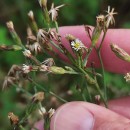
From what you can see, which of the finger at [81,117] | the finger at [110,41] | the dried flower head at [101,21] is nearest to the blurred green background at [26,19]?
the finger at [110,41]

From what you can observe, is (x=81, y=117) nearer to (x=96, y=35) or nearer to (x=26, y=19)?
(x=96, y=35)

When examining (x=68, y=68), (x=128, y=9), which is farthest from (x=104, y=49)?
(x=128, y=9)

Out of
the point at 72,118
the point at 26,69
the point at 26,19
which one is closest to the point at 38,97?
the point at 26,69

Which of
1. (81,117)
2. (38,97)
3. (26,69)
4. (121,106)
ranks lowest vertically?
(121,106)

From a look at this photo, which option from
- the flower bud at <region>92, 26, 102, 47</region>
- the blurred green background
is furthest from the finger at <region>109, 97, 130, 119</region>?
the blurred green background

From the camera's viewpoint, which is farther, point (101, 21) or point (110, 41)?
point (110, 41)

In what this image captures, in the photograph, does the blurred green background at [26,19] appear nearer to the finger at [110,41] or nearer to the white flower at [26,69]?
the finger at [110,41]

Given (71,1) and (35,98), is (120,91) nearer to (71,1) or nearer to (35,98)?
(35,98)
